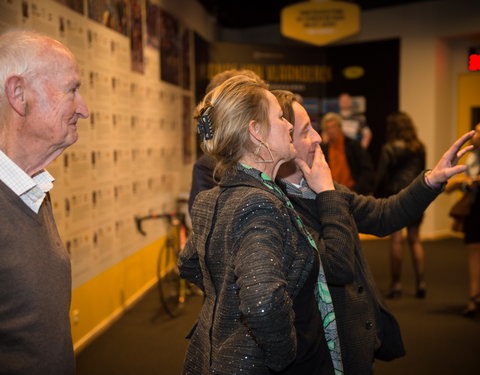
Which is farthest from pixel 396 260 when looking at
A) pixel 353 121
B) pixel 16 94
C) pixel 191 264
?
pixel 16 94

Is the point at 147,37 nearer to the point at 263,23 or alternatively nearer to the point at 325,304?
the point at 325,304

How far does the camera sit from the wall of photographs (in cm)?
370

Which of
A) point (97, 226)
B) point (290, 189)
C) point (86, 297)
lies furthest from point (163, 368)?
point (290, 189)

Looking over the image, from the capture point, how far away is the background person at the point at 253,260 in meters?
1.29

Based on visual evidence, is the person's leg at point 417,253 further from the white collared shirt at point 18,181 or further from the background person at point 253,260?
the white collared shirt at point 18,181

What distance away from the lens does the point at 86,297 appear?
13.4ft

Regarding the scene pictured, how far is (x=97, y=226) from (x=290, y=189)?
110 inches

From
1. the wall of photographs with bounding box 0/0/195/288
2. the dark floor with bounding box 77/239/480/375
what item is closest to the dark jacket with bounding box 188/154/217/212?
the wall of photographs with bounding box 0/0/195/288

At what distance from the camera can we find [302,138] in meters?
1.88

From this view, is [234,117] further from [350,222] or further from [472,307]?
[472,307]

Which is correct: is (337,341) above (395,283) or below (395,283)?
above

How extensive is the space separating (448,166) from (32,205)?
136 cm

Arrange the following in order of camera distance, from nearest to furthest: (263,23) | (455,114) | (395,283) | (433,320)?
(433,320) → (395,283) → (455,114) → (263,23)

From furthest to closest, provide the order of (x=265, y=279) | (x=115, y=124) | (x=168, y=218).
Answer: (x=168, y=218)
(x=115, y=124)
(x=265, y=279)
